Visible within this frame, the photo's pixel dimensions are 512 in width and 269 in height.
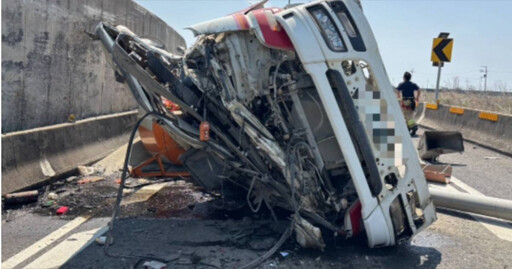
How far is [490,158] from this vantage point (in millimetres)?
8617

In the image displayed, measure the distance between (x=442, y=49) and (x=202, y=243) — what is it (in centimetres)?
1166

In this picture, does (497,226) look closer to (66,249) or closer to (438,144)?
(438,144)

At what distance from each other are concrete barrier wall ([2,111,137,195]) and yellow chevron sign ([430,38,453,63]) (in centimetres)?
976

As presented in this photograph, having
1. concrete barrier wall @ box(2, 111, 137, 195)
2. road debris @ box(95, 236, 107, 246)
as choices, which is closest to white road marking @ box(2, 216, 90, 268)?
road debris @ box(95, 236, 107, 246)

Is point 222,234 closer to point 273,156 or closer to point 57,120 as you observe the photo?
point 273,156

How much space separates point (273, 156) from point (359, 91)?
883 millimetres

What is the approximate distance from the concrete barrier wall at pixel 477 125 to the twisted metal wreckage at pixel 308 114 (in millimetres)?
6663

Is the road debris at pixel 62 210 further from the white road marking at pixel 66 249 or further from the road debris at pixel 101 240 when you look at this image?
the road debris at pixel 101 240

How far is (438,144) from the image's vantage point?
8.17 metres

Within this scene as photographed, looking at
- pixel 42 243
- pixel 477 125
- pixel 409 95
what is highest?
pixel 409 95

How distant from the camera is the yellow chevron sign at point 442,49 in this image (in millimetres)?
13211

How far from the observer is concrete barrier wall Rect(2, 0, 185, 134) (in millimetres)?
5371

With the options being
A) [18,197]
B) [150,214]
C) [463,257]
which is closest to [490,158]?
[463,257]

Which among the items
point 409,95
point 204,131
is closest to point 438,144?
point 409,95
